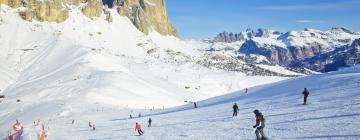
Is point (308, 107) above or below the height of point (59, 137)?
above

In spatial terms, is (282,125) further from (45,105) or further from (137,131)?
(45,105)

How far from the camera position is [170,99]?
501ft

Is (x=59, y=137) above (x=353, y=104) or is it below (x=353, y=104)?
below

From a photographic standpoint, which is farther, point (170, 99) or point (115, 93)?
point (170, 99)

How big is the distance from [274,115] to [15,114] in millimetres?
93068

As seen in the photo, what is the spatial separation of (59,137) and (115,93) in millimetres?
84526

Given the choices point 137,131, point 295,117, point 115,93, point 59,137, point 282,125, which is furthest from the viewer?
point 115,93

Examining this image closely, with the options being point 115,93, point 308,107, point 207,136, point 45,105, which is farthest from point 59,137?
point 115,93

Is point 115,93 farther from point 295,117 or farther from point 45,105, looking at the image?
point 295,117

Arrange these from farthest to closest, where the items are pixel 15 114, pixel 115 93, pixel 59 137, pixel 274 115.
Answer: pixel 115 93, pixel 15 114, pixel 59 137, pixel 274 115

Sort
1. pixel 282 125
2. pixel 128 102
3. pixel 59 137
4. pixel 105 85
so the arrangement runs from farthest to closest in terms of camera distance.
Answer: pixel 105 85
pixel 128 102
pixel 59 137
pixel 282 125

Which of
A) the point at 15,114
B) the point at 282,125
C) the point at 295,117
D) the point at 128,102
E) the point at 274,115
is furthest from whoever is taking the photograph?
the point at 128,102

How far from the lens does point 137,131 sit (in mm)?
43031

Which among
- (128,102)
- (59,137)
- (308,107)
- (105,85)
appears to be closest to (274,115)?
(308,107)
